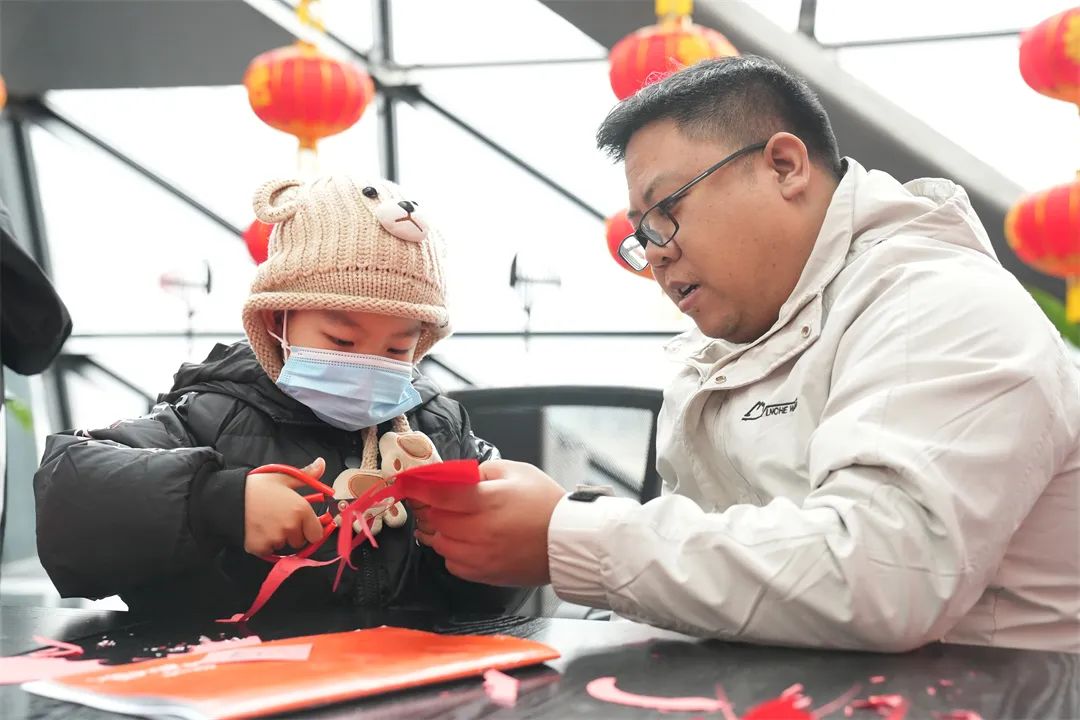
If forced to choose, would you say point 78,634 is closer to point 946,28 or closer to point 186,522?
point 186,522

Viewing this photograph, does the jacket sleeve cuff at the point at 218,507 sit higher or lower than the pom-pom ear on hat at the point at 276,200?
lower

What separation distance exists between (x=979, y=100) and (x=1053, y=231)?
1.75m

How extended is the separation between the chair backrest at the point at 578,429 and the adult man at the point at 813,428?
7.9 inches

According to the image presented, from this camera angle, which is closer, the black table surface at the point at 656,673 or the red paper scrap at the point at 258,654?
the black table surface at the point at 656,673

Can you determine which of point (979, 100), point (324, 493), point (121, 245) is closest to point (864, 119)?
point (979, 100)

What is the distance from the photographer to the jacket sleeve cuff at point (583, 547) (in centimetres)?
104

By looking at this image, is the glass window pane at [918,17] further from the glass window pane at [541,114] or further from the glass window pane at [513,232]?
the glass window pane at [513,232]

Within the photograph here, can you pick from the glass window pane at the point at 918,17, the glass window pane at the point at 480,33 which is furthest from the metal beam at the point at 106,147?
the glass window pane at the point at 918,17

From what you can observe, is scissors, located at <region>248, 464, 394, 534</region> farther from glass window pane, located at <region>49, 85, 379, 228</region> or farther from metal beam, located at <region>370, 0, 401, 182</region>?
glass window pane, located at <region>49, 85, 379, 228</region>

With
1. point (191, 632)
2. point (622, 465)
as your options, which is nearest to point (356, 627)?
point (191, 632)

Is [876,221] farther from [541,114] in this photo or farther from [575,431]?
[541,114]

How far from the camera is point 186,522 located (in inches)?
51.2

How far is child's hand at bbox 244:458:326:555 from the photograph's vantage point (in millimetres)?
1274

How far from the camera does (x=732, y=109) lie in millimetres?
1411
